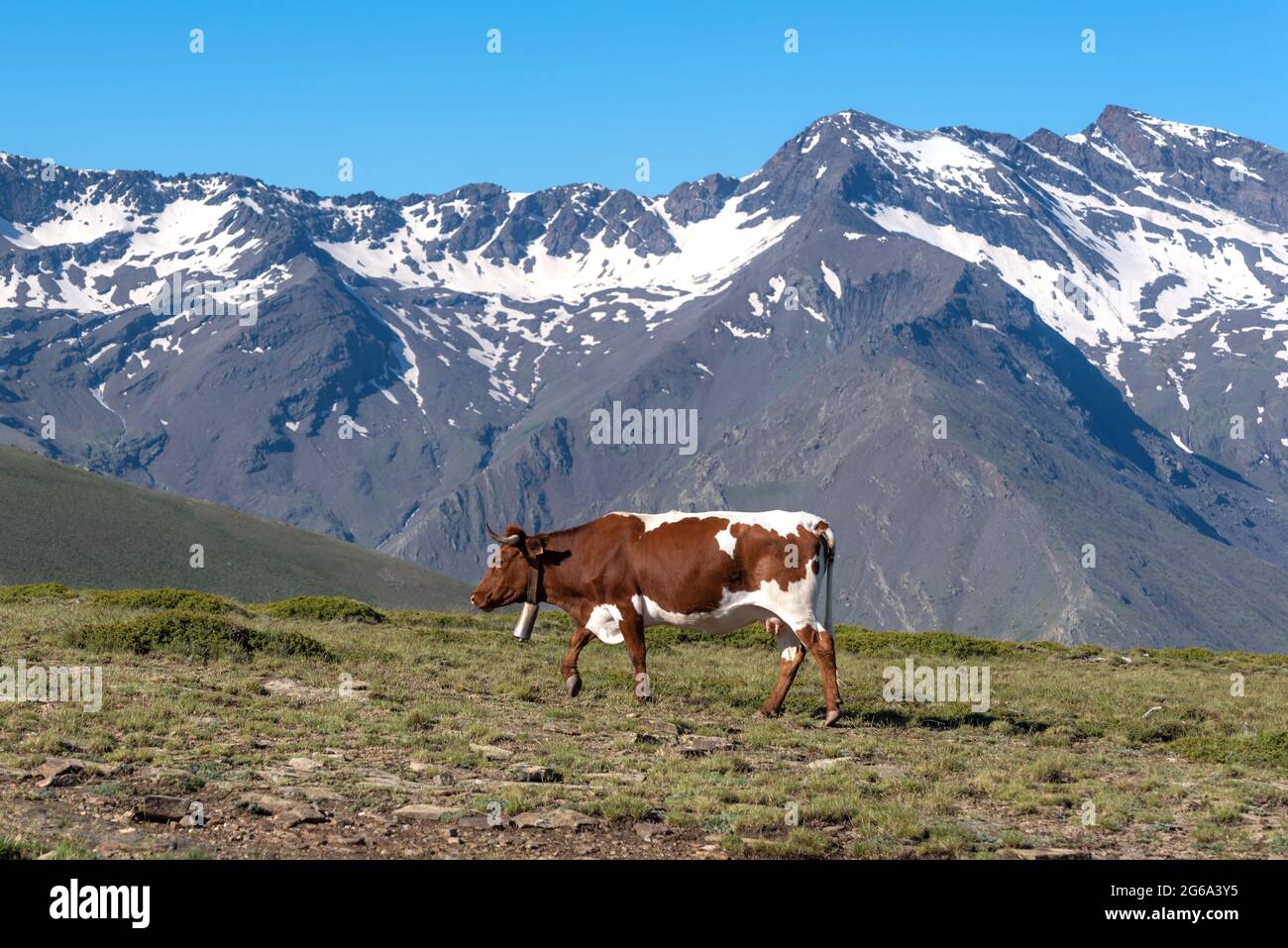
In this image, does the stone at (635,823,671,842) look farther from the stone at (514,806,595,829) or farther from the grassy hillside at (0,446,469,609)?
the grassy hillside at (0,446,469,609)

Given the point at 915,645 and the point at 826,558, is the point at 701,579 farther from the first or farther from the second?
the point at 915,645

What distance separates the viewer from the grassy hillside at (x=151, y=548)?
520 ft

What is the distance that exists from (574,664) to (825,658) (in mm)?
5227

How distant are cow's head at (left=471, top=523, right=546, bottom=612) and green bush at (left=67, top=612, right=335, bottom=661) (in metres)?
4.16

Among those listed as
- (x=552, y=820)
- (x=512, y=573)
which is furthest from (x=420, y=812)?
(x=512, y=573)

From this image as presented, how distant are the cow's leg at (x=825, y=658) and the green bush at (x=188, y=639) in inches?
441

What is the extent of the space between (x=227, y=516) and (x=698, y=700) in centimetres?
17806

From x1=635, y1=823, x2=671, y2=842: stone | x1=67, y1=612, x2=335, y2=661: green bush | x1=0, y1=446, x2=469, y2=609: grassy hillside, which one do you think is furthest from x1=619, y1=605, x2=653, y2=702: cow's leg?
x1=0, y1=446, x2=469, y2=609: grassy hillside

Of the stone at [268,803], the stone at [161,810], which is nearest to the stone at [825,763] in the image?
the stone at [268,803]

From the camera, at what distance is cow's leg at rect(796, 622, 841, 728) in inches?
973

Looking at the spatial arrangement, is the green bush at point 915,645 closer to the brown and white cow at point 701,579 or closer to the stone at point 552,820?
the brown and white cow at point 701,579

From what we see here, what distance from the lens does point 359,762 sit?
62.4ft
